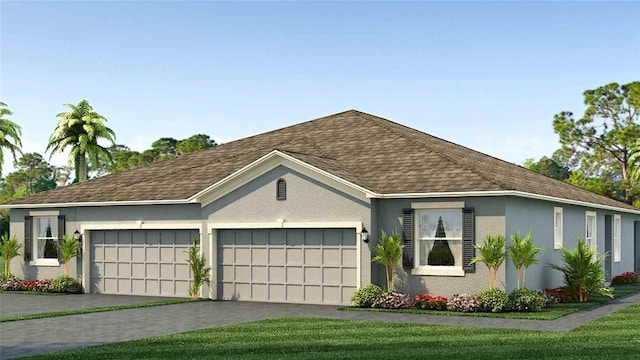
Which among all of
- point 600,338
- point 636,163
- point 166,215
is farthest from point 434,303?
point 636,163

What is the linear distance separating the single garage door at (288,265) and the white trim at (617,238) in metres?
15.4

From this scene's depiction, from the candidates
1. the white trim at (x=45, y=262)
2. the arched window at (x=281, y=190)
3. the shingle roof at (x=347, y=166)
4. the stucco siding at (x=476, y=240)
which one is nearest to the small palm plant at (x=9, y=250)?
the white trim at (x=45, y=262)

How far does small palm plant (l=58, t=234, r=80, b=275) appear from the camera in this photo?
92.3ft

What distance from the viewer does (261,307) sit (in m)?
22.9

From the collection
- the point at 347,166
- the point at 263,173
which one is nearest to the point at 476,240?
the point at 347,166

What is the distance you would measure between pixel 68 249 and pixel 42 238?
2.51 m

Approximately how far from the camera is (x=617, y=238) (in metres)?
34.4

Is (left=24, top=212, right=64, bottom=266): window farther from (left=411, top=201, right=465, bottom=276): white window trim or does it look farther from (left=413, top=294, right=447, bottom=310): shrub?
(left=413, top=294, right=447, bottom=310): shrub

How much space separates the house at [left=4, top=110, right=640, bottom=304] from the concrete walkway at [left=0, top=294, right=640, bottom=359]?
175cm

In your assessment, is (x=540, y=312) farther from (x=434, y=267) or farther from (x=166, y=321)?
(x=166, y=321)

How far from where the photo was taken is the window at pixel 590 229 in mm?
30094

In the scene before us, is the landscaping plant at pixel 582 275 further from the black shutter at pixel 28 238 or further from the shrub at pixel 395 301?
the black shutter at pixel 28 238

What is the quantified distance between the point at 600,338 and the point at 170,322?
9724mm

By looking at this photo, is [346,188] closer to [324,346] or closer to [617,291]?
[324,346]
